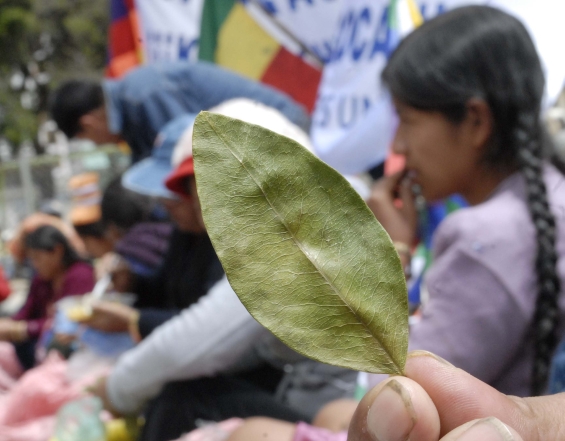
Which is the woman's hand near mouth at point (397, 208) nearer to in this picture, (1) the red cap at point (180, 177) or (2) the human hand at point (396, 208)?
(2) the human hand at point (396, 208)

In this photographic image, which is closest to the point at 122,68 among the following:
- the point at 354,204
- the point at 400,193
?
the point at 400,193

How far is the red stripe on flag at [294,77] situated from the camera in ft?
7.81

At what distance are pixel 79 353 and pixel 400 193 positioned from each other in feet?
3.09

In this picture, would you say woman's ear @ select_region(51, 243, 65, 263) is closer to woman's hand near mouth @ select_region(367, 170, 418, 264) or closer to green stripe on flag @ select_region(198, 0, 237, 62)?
green stripe on flag @ select_region(198, 0, 237, 62)

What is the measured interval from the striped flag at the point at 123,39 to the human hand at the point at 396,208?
223cm

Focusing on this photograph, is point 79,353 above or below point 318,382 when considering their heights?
below

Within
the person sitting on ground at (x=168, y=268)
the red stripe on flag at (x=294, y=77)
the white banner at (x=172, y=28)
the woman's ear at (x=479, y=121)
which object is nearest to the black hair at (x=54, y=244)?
the person sitting on ground at (x=168, y=268)

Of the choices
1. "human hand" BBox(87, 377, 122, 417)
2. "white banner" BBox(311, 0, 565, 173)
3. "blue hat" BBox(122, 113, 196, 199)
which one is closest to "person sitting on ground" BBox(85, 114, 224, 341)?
"blue hat" BBox(122, 113, 196, 199)

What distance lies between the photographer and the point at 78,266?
7.91 feet

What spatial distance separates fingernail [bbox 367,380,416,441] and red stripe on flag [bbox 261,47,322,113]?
2.12 meters

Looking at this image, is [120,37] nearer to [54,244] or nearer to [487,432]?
[54,244]

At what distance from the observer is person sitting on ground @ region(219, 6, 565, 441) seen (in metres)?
0.78

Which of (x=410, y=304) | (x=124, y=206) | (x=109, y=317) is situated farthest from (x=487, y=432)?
(x=124, y=206)

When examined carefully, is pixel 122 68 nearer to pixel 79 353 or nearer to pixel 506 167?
pixel 79 353
